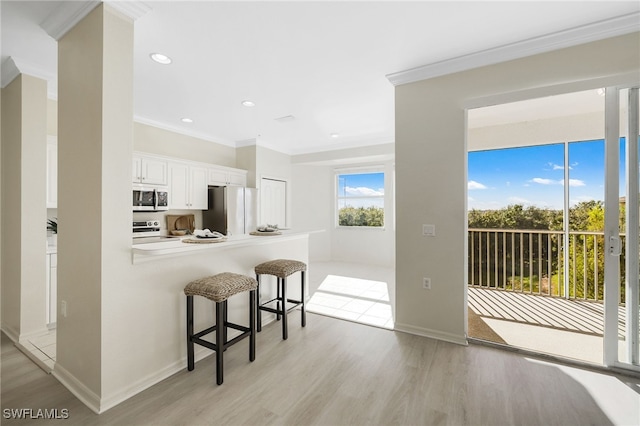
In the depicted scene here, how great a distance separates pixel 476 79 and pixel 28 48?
3.96 m

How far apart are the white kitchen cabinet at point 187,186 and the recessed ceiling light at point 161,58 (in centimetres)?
191

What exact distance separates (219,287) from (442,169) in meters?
2.27

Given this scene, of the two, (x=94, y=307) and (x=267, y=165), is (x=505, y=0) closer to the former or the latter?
(x=94, y=307)

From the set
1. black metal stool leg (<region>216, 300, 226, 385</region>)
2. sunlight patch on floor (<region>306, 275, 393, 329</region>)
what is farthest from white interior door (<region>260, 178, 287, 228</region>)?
black metal stool leg (<region>216, 300, 226, 385</region>)

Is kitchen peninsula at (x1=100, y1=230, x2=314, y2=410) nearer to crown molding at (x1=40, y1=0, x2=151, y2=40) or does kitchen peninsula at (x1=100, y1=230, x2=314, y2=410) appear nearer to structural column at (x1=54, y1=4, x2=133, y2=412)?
structural column at (x1=54, y1=4, x2=133, y2=412)

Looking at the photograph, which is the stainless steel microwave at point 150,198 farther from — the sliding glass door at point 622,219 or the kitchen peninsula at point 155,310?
the sliding glass door at point 622,219

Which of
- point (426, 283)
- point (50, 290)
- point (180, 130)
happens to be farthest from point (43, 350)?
point (426, 283)

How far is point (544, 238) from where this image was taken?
14.1 ft

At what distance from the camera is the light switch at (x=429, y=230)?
9.22 ft

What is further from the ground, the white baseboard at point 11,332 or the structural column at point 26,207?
the structural column at point 26,207

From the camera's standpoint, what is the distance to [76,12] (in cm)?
193

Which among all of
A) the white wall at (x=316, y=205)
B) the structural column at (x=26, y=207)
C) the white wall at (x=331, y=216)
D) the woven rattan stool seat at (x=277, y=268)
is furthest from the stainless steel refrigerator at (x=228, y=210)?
the structural column at (x=26, y=207)

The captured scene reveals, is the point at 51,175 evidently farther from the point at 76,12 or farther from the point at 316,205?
the point at 316,205

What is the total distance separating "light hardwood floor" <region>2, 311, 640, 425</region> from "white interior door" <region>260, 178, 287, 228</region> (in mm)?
3487
